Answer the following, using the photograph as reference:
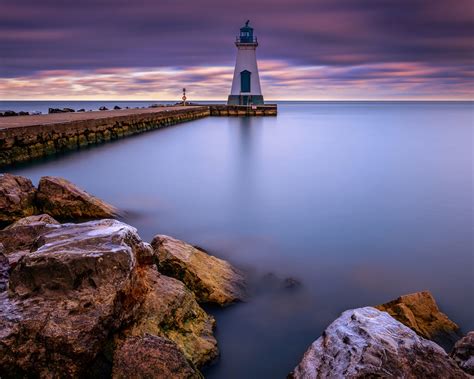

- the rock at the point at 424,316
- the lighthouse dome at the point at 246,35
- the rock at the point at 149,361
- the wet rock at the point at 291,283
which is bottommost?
the wet rock at the point at 291,283

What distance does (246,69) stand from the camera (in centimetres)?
3117

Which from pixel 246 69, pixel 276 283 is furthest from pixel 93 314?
pixel 246 69

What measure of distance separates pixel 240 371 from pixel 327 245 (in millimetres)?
2658

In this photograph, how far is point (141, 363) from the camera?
6.56 feet

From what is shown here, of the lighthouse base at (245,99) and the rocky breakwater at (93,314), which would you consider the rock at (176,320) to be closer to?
the rocky breakwater at (93,314)

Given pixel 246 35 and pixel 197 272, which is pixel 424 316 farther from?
pixel 246 35

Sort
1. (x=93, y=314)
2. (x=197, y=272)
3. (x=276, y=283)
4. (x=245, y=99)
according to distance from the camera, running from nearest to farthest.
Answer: (x=93, y=314) → (x=197, y=272) → (x=276, y=283) → (x=245, y=99)

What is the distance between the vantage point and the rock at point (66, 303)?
2.06m

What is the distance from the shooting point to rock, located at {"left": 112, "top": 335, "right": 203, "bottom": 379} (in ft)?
6.52

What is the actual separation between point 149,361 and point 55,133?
10.8 m

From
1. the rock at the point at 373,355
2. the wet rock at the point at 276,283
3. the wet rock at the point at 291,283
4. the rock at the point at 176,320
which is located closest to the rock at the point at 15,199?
the rock at the point at 176,320

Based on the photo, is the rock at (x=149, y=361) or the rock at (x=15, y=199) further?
the rock at (x=15, y=199)

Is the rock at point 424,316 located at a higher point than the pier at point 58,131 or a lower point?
lower

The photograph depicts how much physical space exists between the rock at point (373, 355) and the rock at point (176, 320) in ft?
2.12
